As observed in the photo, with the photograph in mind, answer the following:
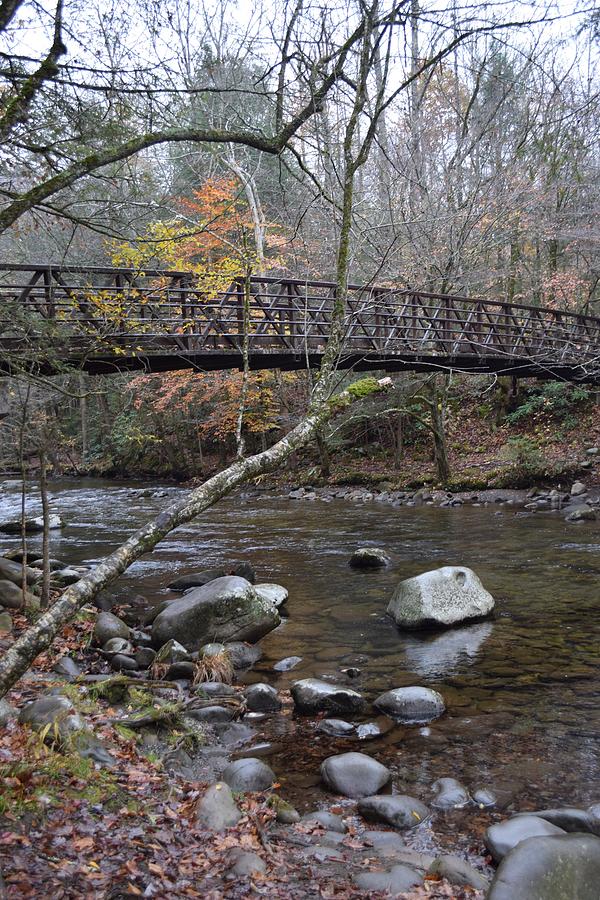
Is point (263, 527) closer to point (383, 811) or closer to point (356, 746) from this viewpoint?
point (356, 746)

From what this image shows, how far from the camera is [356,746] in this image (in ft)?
13.9

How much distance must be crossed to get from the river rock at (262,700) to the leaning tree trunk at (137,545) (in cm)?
264

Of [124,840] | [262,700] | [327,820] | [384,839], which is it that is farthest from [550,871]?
[262,700]


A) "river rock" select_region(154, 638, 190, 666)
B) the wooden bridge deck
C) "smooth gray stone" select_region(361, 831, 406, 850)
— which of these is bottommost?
"river rock" select_region(154, 638, 190, 666)

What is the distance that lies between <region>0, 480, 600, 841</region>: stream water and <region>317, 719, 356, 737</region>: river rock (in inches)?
3.9

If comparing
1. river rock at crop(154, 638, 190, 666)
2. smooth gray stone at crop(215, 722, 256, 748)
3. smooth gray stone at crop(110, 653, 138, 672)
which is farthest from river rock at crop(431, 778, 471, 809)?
smooth gray stone at crop(110, 653, 138, 672)

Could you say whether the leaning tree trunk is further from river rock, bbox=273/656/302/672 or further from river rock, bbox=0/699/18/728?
river rock, bbox=273/656/302/672

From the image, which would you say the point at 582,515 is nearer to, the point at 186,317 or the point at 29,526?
the point at 186,317

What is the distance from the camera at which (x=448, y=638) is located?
625 cm

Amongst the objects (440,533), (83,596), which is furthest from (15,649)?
(440,533)

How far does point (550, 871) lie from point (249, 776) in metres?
1.79

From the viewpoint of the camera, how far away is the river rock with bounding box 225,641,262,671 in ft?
19.0

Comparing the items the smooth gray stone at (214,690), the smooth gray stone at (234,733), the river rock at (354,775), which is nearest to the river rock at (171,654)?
the smooth gray stone at (214,690)

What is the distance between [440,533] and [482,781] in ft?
26.5
